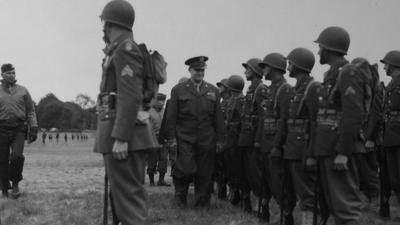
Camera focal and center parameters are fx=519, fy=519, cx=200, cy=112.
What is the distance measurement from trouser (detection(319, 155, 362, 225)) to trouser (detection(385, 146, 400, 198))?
3.11 meters

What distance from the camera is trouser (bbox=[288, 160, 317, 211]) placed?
6441 mm

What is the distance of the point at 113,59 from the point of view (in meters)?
4.78


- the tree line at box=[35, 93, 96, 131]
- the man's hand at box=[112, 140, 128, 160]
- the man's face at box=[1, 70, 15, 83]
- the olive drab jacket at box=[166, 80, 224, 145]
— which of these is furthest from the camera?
the tree line at box=[35, 93, 96, 131]

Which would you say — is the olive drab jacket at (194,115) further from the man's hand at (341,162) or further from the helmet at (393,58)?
the man's hand at (341,162)

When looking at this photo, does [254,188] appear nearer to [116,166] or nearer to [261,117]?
[261,117]

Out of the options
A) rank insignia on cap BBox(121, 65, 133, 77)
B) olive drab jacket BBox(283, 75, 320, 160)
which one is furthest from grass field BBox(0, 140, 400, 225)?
rank insignia on cap BBox(121, 65, 133, 77)

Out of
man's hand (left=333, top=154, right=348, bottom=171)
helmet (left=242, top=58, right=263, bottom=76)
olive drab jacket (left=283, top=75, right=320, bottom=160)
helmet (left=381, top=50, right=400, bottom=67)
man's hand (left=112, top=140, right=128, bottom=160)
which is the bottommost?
man's hand (left=333, top=154, right=348, bottom=171)

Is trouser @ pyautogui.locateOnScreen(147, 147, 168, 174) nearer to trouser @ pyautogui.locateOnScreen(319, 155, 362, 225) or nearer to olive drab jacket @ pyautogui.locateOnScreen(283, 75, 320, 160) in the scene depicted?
olive drab jacket @ pyautogui.locateOnScreen(283, 75, 320, 160)

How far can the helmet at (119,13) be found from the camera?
198 inches

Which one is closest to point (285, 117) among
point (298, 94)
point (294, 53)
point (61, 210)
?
point (298, 94)

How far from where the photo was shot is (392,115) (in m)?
8.33

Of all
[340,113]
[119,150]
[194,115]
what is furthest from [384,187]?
[119,150]

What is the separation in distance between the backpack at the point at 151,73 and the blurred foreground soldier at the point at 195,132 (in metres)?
3.51

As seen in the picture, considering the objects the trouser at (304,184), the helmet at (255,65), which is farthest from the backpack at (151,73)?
the helmet at (255,65)
